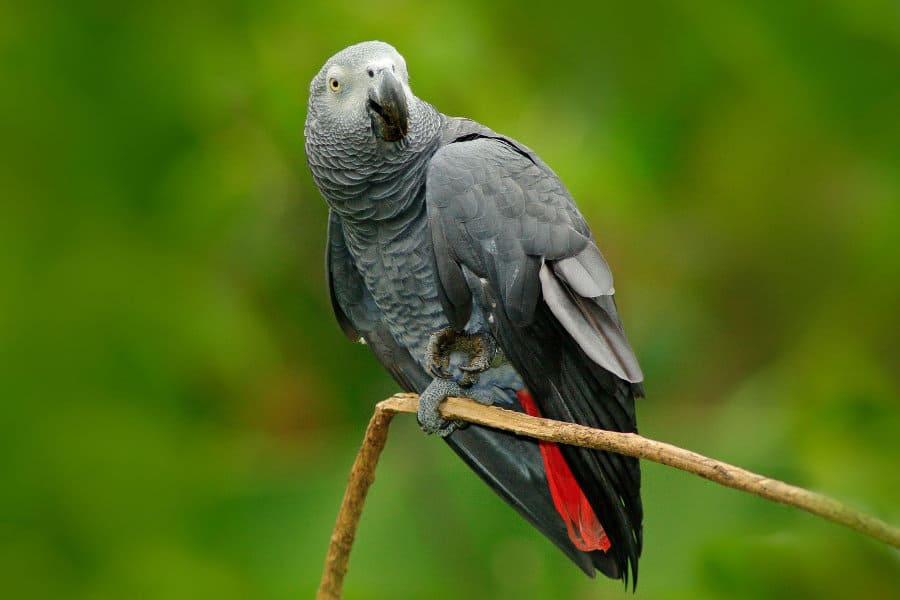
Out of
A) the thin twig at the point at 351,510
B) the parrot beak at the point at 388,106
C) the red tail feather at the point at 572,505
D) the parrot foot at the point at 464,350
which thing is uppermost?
the parrot beak at the point at 388,106

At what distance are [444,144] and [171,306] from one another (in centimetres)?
88

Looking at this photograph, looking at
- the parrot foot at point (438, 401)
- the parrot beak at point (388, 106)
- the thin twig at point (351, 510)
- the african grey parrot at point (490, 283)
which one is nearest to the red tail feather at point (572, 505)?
the african grey parrot at point (490, 283)

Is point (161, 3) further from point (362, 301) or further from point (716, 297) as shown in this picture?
point (716, 297)

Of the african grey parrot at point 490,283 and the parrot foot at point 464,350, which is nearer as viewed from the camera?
the african grey parrot at point 490,283

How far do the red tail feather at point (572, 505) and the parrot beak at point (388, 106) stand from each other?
438mm

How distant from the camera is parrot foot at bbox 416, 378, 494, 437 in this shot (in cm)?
129

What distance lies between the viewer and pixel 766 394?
1950 mm

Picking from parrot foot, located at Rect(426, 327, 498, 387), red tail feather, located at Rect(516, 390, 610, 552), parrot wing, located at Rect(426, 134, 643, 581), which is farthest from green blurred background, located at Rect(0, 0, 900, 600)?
parrot foot, located at Rect(426, 327, 498, 387)

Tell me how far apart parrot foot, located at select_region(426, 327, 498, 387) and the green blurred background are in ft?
1.89

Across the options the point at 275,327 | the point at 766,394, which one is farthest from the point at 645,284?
the point at 275,327

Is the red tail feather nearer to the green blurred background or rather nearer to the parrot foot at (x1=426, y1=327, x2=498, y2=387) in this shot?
the parrot foot at (x1=426, y1=327, x2=498, y2=387)

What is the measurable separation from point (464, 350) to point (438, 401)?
9 cm

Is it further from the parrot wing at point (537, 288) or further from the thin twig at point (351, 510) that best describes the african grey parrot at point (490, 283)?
the thin twig at point (351, 510)

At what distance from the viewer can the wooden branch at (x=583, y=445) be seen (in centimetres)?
69
